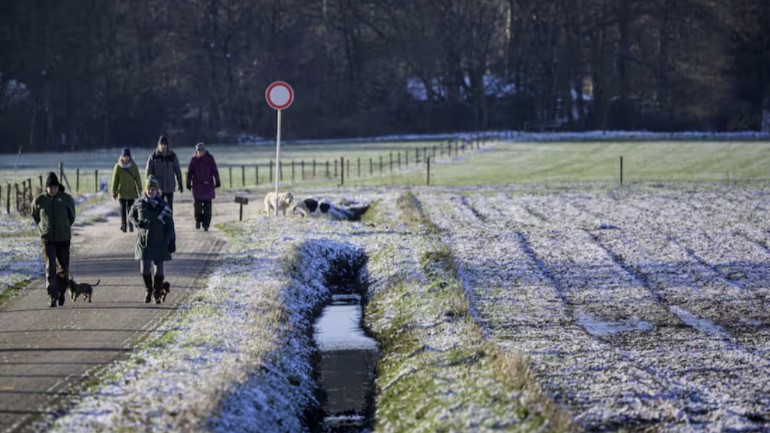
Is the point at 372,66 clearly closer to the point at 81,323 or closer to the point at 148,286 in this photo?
the point at 148,286

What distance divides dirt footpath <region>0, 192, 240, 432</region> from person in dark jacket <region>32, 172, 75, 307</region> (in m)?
0.44

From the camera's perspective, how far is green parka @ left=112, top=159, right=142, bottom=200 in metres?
24.7

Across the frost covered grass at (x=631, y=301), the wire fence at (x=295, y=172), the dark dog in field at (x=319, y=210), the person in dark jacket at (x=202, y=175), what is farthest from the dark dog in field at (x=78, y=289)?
the wire fence at (x=295, y=172)

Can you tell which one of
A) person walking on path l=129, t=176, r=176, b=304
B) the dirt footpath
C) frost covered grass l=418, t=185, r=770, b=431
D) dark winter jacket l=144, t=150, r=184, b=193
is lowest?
frost covered grass l=418, t=185, r=770, b=431

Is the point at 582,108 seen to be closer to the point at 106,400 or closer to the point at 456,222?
the point at 456,222

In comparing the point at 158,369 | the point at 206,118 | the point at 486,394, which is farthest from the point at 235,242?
the point at 206,118

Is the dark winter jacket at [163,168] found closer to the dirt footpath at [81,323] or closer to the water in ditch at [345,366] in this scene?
the dirt footpath at [81,323]

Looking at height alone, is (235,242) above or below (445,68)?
below

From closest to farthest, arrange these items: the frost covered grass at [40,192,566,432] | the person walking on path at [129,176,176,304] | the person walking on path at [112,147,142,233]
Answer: the frost covered grass at [40,192,566,432] < the person walking on path at [129,176,176,304] < the person walking on path at [112,147,142,233]

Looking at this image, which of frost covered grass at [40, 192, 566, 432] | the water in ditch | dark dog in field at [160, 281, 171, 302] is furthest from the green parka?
dark dog in field at [160, 281, 171, 302]

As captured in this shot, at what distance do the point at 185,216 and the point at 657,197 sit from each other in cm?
1514

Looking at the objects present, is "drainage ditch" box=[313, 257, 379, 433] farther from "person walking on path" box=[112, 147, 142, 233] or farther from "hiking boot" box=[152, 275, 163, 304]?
"person walking on path" box=[112, 147, 142, 233]

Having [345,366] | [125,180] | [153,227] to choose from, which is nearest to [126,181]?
[125,180]

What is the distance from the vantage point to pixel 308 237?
26.0 meters
